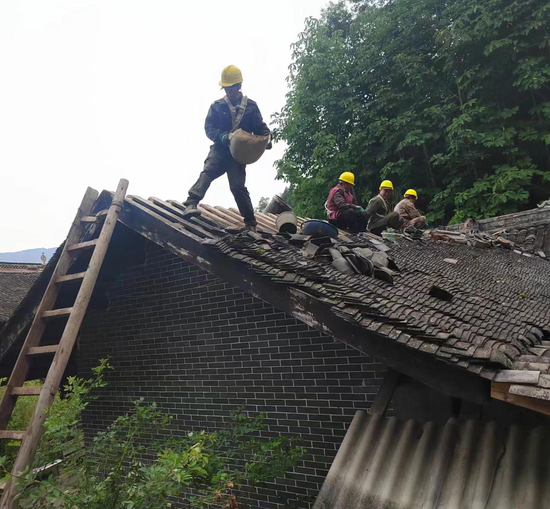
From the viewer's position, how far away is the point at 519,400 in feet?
6.97

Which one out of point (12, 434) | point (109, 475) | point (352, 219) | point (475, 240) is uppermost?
point (475, 240)

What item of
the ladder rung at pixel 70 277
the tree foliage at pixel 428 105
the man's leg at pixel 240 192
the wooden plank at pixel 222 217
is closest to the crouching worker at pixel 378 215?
the wooden plank at pixel 222 217

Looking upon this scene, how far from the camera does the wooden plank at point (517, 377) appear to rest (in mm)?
2076

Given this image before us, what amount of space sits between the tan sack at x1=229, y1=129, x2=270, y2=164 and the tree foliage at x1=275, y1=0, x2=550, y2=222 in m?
15.6

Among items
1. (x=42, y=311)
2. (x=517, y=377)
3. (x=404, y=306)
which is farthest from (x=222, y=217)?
(x=517, y=377)

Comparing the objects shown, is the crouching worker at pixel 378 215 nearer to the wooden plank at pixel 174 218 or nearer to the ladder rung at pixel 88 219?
the wooden plank at pixel 174 218

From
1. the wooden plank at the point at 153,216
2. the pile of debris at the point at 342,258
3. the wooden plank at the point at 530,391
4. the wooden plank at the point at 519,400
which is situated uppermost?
the pile of debris at the point at 342,258

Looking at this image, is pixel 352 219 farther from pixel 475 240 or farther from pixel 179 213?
pixel 179 213

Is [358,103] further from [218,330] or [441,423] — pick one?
[441,423]

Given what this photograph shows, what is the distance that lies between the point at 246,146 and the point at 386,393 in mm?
2686

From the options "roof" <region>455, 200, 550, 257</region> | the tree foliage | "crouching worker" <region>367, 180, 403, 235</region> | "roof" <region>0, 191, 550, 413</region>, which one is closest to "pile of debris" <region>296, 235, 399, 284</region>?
"roof" <region>0, 191, 550, 413</region>

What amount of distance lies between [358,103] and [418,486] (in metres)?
22.9

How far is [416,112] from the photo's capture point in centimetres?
2128

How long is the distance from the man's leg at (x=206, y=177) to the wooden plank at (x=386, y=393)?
8.58ft
